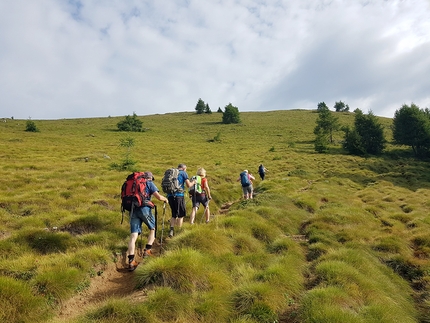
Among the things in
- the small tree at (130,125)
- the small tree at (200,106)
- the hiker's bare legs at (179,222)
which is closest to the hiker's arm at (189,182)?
the hiker's bare legs at (179,222)

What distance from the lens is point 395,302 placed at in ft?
22.7

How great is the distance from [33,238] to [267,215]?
9.45 metres

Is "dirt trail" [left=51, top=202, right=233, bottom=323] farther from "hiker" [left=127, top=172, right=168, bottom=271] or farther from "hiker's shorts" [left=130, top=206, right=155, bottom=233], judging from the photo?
"hiker's shorts" [left=130, top=206, right=155, bottom=233]

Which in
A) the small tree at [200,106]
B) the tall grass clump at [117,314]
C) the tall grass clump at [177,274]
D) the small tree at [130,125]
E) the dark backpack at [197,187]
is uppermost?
the small tree at [200,106]

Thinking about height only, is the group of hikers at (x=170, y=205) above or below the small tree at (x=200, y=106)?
below

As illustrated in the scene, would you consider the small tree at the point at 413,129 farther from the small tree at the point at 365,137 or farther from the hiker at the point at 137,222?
the hiker at the point at 137,222

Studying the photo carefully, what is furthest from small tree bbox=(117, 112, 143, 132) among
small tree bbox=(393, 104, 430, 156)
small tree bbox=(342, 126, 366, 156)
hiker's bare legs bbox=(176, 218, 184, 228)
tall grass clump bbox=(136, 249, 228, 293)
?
tall grass clump bbox=(136, 249, 228, 293)

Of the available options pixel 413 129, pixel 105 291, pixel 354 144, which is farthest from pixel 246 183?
pixel 413 129

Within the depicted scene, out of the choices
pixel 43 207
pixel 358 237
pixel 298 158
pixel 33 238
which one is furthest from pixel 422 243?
pixel 298 158

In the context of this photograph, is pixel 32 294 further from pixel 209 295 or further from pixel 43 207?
pixel 43 207

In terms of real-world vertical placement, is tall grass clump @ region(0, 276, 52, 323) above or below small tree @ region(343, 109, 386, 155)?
below

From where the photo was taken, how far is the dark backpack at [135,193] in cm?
814

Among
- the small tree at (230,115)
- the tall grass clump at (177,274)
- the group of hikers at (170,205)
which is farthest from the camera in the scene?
the small tree at (230,115)

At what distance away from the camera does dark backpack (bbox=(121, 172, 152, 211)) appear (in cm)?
814
